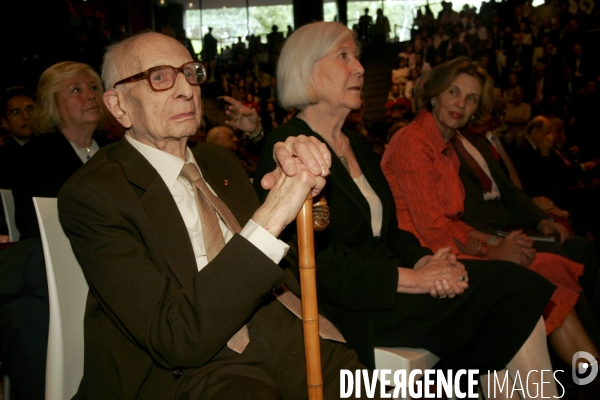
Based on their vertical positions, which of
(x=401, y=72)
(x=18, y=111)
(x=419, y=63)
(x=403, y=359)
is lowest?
(x=403, y=359)

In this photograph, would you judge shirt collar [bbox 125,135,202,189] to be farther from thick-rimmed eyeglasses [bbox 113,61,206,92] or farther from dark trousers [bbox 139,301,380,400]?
dark trousers [bbox 139,301,380,400]

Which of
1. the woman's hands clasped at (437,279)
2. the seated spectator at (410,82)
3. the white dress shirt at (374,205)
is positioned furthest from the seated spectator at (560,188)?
the seated spectator at (410,82)

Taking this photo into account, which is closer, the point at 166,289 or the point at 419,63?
the point at 166,289

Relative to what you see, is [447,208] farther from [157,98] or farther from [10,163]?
[10,163]

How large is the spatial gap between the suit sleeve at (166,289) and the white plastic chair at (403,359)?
85 centimetres

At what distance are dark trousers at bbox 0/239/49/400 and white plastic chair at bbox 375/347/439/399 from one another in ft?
4.07

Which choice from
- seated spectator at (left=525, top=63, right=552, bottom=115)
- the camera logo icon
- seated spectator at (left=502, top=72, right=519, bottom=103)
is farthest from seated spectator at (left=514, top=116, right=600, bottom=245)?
seated spectator at (left=525, top=63, right=552, bottom=115)

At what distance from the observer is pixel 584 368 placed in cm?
263

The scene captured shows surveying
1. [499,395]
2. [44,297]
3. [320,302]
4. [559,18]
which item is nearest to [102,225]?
[44,297]

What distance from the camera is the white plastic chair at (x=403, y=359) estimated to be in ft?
6.49

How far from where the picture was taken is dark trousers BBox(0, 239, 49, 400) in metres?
2.02

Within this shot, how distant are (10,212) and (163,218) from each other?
2000 millimetres

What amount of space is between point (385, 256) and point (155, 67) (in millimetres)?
1226

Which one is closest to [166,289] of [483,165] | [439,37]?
[483,165]
